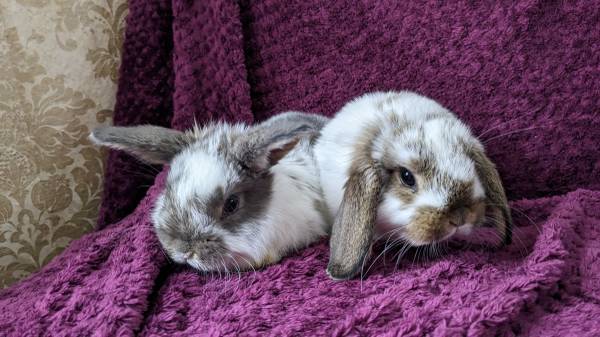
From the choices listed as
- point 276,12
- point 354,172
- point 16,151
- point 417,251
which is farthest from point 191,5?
point 417,251

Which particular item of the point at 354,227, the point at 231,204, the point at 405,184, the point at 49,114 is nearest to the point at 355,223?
the point at 354,227

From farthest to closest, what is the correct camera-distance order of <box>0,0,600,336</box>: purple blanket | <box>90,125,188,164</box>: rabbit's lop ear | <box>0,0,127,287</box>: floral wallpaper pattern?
<box>0,0,127,287</box>: floral wallpaper pattern → <box>90,125,188,164</box>: rabbit's lop ear → <box>0,0,600,336</box>: purple blanket

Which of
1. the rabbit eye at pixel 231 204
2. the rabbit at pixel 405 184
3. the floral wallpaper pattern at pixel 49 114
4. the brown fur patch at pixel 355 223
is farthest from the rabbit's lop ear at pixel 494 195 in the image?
the floral wallpaper pattern at pixel 49 114

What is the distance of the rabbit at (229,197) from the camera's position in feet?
3.69

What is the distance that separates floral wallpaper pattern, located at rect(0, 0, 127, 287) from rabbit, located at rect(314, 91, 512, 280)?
0.69 meters

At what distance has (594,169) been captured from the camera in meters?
1.43

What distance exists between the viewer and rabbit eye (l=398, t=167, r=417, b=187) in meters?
1.16

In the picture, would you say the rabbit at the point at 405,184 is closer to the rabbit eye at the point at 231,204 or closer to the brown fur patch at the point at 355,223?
the brown fur patch at the point at 355,223

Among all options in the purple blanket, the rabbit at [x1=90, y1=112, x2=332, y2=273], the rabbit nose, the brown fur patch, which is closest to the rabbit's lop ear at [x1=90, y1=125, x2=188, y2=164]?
the rabbit at [x1=90, y1=112, x2=332, y2=273]

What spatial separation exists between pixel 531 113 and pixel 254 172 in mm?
754

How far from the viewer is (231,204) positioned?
117 centimetres

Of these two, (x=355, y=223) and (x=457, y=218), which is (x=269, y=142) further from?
(x=457, y=218)

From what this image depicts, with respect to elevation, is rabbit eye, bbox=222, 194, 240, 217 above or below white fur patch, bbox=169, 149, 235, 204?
below

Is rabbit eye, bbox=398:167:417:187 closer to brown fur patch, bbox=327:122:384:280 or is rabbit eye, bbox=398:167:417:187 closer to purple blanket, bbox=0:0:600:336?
brown fur patch, bbox=327:122:384:280
